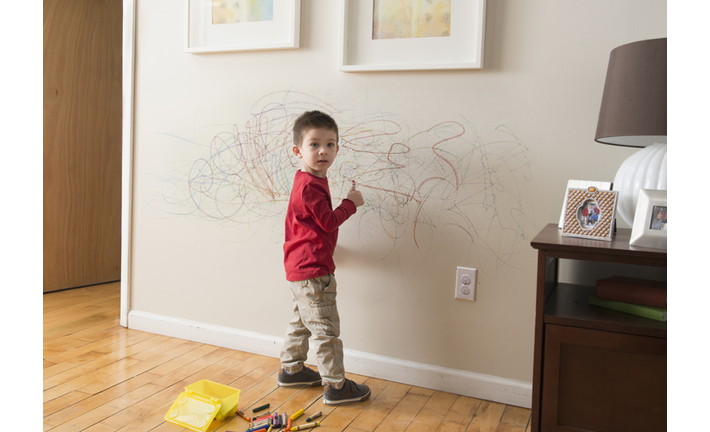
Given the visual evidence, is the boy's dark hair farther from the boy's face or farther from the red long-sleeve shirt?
the red long-sleeve shirt

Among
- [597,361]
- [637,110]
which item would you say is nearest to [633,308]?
[597,361]

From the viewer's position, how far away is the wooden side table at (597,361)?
1.08 metres

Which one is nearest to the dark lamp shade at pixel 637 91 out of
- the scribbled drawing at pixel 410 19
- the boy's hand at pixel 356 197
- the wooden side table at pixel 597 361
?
the wooden side table at pixel 597 361

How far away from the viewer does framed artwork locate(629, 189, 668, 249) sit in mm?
1073

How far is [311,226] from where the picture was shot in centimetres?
163

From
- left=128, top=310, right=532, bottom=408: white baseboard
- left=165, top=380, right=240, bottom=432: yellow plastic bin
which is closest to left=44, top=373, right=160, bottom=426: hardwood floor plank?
left=165, top=380, right=240, bottom=432: yellow plastic bin

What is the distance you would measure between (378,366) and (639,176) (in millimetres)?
1064

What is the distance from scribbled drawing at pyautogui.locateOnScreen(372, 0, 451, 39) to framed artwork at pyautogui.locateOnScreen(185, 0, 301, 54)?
0.32 m

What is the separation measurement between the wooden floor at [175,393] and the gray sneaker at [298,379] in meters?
0.02

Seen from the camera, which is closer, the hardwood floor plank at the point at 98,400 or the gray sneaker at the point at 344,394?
the hardwood floor plank at the point at 98,400

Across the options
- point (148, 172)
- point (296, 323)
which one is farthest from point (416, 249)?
point (148, 172)

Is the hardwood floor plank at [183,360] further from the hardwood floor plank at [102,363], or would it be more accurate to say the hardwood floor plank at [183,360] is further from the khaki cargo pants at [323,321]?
the khaki cargo pants at [323,321]
